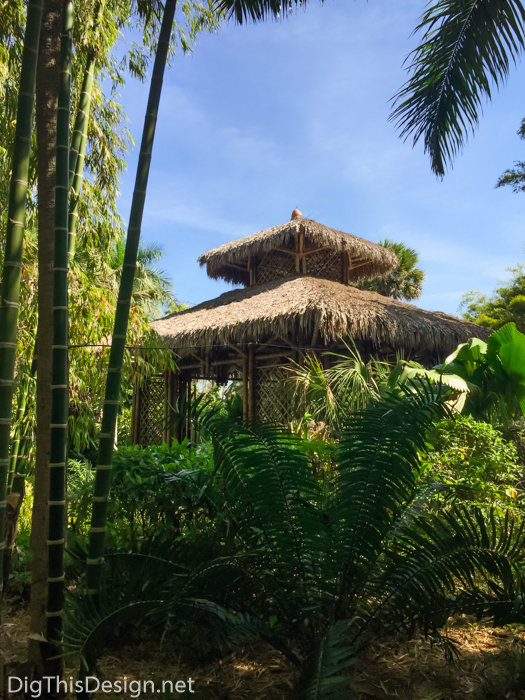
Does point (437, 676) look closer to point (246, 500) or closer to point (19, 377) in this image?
point (246, 500)

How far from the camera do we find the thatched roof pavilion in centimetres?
823

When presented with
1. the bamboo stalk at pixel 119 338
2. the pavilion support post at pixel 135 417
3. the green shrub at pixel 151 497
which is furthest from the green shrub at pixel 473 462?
the pavilion support post at pixel 135 417

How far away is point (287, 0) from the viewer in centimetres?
331

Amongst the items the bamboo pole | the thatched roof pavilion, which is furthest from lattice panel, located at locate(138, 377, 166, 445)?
the bamboo pole

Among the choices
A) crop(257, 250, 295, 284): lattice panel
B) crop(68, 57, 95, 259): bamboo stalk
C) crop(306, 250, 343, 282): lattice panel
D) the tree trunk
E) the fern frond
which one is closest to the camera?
the fern frond

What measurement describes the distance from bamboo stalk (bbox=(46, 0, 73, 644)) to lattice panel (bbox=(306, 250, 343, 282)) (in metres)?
8.45

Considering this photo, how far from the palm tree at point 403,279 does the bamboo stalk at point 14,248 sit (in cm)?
1683

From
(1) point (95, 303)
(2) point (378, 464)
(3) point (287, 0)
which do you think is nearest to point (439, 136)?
(3) point (287, 0)

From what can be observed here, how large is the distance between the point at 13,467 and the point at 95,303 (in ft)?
4.67

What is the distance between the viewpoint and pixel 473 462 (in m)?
4.21

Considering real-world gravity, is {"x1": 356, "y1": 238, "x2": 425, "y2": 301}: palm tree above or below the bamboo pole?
above

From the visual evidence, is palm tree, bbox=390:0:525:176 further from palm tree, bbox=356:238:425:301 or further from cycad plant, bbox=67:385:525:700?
palm tree, bbox=356:238:425:301

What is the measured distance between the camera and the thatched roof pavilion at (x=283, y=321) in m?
8.23

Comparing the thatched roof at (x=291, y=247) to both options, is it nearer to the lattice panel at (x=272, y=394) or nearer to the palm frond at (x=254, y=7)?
the lattice panel at (x=272, y=394)
